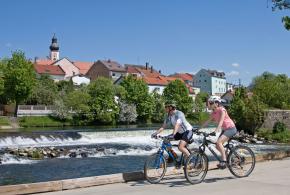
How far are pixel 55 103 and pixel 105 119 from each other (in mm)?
7908

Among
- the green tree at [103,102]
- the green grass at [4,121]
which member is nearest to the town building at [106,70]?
the green tree at [103,102]

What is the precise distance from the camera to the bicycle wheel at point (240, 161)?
442 inches

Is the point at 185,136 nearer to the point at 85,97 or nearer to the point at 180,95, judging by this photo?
the point at 85,97

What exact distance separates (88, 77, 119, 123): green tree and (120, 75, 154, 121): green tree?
4.56m

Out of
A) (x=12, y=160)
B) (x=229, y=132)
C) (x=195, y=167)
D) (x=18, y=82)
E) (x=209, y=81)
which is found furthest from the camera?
(x=209, y=81)

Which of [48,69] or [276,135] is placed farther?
[48,69]

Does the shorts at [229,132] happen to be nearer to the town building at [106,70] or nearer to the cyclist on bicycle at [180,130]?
the cyclist on bicycle at [180,130]

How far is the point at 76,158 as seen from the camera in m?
28.1

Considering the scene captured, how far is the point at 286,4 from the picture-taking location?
17.7 meters

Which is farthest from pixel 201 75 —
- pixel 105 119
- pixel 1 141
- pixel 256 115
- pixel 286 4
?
pixel 286 4

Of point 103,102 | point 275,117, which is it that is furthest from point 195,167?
point 103,102

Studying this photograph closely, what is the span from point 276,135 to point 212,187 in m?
39.7

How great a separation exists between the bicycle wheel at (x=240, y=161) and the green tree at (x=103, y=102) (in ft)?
190

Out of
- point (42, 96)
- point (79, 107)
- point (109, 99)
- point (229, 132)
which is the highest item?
point (42, 96)
